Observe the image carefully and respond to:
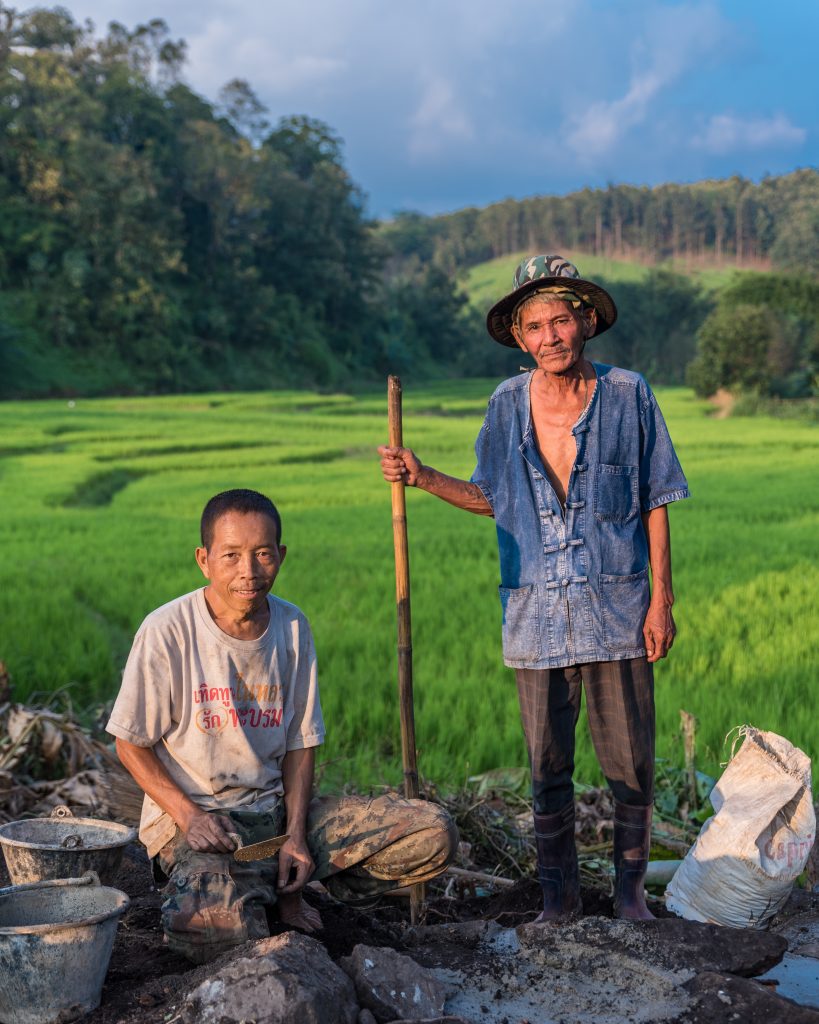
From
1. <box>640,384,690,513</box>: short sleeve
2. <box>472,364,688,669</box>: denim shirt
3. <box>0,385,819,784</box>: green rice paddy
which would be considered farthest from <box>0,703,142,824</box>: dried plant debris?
<box>640,384,690,513</box>: short sleeve

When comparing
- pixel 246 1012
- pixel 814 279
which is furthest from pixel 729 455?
pixel 814 279

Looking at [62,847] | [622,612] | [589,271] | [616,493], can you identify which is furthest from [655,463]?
[589,271]

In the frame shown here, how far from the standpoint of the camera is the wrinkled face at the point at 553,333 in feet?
9.05

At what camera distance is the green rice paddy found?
16.0 feet

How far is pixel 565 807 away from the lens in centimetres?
289

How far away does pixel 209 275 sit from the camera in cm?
4659

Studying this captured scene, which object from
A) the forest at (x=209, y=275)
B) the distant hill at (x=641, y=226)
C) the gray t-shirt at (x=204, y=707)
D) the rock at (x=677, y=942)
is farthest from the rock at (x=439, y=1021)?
the distant hill at (x=641, y=226)

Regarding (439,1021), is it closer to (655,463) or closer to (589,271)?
(655,463)

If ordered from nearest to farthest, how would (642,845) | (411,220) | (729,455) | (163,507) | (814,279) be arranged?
(642,845) → (163,507) → (729,455) → (814,279) → (411,220)

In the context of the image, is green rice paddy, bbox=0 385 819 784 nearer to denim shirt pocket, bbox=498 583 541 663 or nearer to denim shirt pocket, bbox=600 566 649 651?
denim shirt pocket, bbox=498 583 541 663

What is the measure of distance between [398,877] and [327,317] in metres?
51.3

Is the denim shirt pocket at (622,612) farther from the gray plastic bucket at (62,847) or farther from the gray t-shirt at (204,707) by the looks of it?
the gray plastic bucket at (62,847)

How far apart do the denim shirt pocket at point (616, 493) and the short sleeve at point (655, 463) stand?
6 cm

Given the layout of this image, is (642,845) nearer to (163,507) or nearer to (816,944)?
(816,944)
